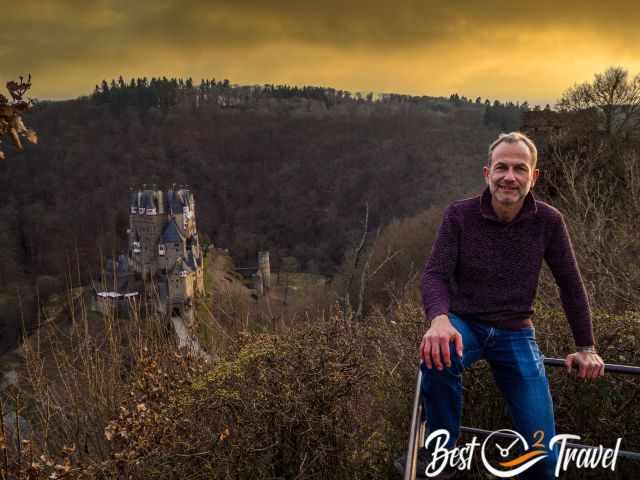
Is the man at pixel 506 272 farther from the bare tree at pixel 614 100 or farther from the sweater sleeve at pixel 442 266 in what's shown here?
the bare tree at pixel 614 100

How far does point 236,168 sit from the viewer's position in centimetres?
8994

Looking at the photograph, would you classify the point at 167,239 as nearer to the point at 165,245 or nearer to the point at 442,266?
the point at 165,245

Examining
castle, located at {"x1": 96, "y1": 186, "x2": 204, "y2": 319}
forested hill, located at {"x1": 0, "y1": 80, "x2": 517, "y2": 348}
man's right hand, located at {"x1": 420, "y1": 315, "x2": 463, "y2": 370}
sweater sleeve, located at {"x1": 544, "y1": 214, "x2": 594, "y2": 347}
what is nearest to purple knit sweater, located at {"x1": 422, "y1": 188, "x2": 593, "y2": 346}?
sweater sleeve, located at {"x1": 544, "y1": 214, "x2": 594, "y2": 347}

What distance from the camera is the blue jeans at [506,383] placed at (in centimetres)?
247

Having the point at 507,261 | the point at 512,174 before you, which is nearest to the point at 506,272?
the point at 507,261

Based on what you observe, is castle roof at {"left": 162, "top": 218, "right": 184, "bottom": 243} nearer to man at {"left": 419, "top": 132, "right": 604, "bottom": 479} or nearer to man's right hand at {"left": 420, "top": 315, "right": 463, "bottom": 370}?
man at {"left": 419, "top": 132, "right": 604, "bottom": 479}

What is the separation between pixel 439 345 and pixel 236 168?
90110 mm

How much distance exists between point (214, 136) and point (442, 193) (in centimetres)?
5786

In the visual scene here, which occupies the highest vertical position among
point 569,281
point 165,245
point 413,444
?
point 569,281

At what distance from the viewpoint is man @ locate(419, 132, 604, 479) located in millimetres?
2611

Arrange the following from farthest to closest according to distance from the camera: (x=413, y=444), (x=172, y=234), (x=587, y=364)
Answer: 1. (x=172, y=234)
2. (x=587, y=364)
3. (x=413, y=444)

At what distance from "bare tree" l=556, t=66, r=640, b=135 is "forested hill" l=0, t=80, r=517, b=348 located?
30.1m

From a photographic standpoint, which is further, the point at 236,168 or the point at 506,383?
the point at 236,168

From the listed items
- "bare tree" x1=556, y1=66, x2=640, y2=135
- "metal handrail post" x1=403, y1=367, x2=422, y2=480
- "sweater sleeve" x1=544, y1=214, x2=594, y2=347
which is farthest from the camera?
"bare tree" x1=556, y1=66, x2=640, y2=135
